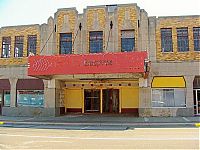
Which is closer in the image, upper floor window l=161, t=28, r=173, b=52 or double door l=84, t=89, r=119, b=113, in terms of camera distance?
upper floor window l=161, t=28, r=173, b=52

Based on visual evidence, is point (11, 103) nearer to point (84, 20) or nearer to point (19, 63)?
point (19, 63)

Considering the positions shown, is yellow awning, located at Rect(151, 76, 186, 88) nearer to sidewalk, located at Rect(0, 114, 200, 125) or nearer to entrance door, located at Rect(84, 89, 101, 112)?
sidewalk, located at Rect(0, 114, 200, 125)

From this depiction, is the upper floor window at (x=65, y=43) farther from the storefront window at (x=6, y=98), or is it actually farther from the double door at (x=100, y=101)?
the storefront window at (x=6, y=98)

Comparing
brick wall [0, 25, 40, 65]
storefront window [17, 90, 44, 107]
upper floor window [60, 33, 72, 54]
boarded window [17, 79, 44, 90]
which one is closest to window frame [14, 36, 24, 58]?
brick wall [0, 25, 40, 65]

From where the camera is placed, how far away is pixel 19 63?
2722cm

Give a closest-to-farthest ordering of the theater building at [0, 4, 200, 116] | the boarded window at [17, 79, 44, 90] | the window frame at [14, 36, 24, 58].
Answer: the theater building at [0, 4, 200, 116]
the boarded window at [17, 79, 44, 90]
the window frame at [14, 36, 24, 58]

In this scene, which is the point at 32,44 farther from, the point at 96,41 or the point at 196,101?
the point at 196,101

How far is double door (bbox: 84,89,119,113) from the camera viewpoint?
28141mm

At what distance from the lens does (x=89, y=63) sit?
20.8m

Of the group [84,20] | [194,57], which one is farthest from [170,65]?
[84,20]

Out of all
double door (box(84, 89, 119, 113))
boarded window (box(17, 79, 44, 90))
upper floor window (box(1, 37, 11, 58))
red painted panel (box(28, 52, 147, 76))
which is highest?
upper floor window (box(1, 37, 11, 58))

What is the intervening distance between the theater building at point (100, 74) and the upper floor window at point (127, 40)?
0.27 ft

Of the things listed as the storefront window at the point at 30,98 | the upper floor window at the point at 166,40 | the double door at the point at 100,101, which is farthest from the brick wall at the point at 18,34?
the upper floor window at the point at 166,40

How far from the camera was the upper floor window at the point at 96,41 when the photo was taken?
25516 mm
